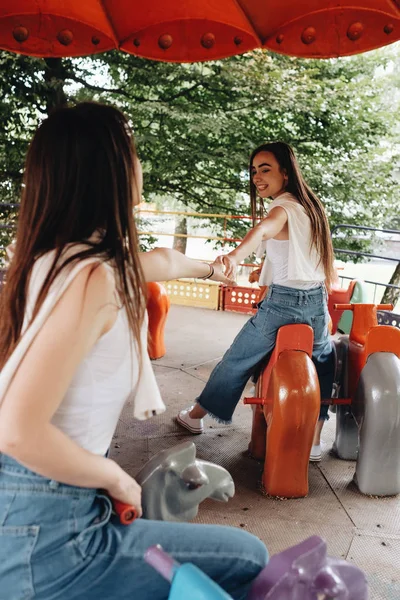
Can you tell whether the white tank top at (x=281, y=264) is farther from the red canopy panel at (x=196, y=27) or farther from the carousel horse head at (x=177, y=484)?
the red canopy panel at (x=196, y=27)

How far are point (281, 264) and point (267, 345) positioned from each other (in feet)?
1.43

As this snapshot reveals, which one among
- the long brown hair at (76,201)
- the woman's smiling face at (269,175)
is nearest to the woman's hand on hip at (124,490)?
the long brown hair at (76,201)

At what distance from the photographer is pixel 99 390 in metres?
1.06

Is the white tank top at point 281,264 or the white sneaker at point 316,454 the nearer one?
the white tank top at point 281,264

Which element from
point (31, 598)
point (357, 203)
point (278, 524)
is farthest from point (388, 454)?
point (357, 203)

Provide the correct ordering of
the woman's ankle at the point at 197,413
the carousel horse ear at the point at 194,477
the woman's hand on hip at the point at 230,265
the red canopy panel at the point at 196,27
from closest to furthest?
the carousel horse ear at the point at 194,477 → the woman's hand on hip at the point at 230,265 → the woman's ankle at the point at 197,413 → the red canopy panel at the point at 196,27

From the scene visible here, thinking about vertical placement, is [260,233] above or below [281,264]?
above

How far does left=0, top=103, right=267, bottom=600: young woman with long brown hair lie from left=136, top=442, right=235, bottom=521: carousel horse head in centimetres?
14

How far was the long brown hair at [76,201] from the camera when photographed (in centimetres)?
108

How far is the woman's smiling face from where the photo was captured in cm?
307

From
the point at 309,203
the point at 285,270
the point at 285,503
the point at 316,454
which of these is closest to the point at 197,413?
the point at 316,454

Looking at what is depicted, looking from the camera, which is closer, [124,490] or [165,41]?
[124,490]

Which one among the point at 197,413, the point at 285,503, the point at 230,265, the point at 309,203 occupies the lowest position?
the point at 285,503

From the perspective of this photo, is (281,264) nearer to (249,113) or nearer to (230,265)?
(230,265)
